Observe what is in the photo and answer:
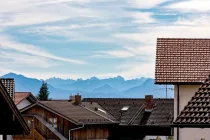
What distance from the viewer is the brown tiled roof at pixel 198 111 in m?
16.4

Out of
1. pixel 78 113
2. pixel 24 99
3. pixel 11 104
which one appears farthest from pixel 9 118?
pixel 24 99

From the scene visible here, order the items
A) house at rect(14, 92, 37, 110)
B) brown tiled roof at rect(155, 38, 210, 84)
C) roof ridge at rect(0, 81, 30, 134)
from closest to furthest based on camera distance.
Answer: roof ridge at rect(0, 81, 30, 134)
brown tiled roof at rect(155, 38, 210, 84)
house at rect(14, 92, 37, 110)

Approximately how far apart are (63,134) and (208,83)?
31.5 m

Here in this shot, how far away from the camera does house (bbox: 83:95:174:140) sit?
50219mm

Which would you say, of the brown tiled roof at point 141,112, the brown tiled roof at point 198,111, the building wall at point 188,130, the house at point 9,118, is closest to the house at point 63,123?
the brown tiled roof at point 141,112

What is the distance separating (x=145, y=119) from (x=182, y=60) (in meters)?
19.7

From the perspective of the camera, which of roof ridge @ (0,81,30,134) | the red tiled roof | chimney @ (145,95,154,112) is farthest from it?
the red tiled roof

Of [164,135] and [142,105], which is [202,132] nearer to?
[164,135]

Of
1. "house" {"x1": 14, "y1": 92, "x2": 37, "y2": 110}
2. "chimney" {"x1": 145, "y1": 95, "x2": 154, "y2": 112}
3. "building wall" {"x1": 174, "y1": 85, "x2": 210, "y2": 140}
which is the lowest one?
"building wall" {"x1": 174, "y1": 85, "x2": 210, "y2": 140}

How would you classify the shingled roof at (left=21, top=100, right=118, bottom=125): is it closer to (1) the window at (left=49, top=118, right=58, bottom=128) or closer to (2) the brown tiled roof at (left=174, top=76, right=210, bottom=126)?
(1) the window at (left=49, top=118, right=58, bottom=128)

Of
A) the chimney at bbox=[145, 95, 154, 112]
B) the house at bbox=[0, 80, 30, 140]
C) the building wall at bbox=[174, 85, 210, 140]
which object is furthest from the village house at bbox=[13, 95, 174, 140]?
the house at bbox=[0, 80, 30, 140]

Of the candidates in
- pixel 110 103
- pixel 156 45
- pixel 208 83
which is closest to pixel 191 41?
pixel 156 45

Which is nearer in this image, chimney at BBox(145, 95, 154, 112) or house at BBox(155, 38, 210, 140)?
house at BBox(155, 38, 210, 140)

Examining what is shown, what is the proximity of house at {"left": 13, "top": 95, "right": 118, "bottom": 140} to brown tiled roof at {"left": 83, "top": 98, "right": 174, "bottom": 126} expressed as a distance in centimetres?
149
